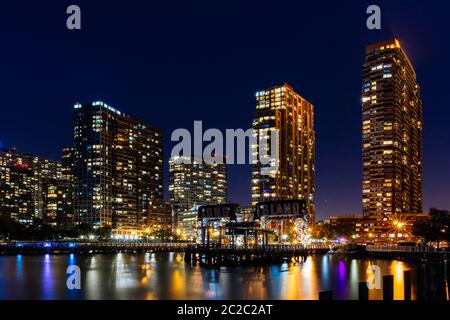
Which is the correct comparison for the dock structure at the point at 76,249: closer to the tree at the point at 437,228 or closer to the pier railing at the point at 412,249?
the pier railing at the point at 412,249

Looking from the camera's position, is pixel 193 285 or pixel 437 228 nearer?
pixel 193 285

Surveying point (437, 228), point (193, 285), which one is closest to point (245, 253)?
point (193, 285)

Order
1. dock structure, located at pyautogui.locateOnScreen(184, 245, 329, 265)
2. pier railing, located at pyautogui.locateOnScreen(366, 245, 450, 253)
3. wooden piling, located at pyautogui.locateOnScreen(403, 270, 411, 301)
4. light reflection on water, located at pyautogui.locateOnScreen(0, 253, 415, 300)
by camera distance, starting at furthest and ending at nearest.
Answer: pier railing, located at pyautogui.locateOnScreen(366, 245, 450, 253) → dock structure, located at pyautogui.locateOnScreen(184, 245, 329, 265) → light reflection on water, located at pyautogui.locateOnScreen(0, 253, 415, 300) → wooden piling, located at pyautogui.locateOnScreen(403, 270, 411, 301)

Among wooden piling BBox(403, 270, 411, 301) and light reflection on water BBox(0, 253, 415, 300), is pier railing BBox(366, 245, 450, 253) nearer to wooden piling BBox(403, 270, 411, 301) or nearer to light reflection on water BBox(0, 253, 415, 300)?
light reflection on water BBox(0, 253, 415, 300)

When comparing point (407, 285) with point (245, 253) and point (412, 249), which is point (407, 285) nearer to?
point (245, 253)

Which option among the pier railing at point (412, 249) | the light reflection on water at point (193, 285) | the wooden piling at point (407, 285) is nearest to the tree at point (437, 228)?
the pier railing at point (412, 249)

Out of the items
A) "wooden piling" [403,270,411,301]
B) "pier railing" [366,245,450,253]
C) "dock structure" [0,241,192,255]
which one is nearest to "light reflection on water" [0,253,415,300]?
"wooden piling" [403,270,411,301]

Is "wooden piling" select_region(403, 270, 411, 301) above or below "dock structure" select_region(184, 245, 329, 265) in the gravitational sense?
above

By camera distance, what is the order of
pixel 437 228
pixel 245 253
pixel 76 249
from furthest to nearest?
pixel 76 249, pixel 437 228, pixel 245 253
